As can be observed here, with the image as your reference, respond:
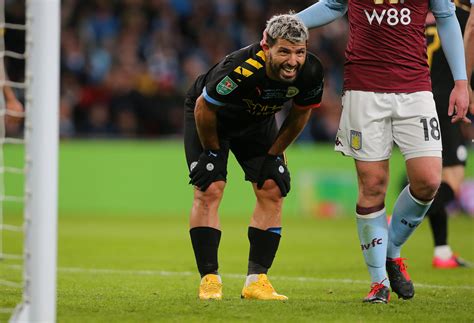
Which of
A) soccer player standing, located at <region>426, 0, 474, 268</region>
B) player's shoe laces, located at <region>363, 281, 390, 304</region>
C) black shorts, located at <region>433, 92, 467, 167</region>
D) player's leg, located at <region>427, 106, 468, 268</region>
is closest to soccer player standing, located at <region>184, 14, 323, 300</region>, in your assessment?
player's shoe laces, located at <region>363, 281, 390, 304</region>

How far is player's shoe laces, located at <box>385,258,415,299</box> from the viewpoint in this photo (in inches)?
234

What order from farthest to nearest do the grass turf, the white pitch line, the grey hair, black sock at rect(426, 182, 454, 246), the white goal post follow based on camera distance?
black sock at rect(426, 182, 454, 246), the white pitch line, the grey hair, the grass turf, the white goal post

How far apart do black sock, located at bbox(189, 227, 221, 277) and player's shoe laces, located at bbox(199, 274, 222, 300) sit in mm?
69

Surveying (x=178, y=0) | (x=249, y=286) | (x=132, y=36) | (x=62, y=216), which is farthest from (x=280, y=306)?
(x=178, y=0)

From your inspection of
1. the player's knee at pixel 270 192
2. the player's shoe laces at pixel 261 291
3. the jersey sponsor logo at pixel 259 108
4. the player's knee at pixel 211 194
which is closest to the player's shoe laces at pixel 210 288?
the player's shoe laces at pixel 261 291

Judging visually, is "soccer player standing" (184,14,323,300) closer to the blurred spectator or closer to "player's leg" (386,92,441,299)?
"player's leg" (386,92,441,299)

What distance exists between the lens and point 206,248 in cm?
600

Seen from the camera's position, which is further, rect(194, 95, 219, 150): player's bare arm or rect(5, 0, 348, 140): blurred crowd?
rect(5, 0, 348, 140): blurred crowd

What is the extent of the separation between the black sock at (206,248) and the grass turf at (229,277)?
0.23 meters

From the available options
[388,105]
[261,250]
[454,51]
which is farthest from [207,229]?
[454,51]

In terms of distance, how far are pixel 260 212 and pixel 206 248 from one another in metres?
0.46

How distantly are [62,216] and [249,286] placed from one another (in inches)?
373

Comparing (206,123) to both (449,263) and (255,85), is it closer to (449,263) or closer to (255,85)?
(255,85)

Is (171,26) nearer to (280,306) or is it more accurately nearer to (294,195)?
(294,195)
